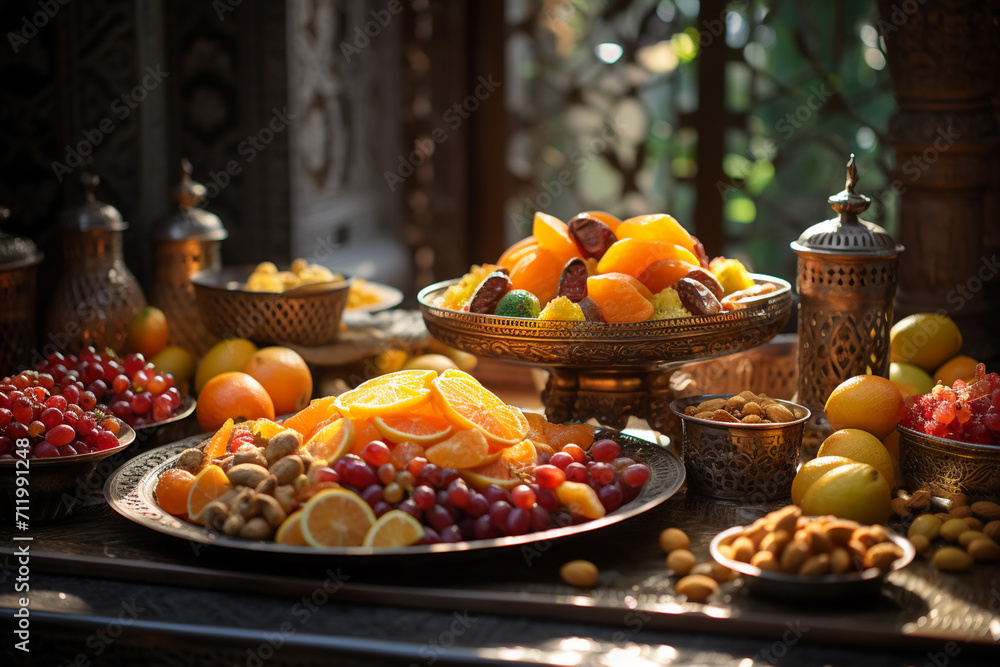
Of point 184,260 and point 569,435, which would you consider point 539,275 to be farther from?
point 184,260

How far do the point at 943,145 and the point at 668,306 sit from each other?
909 millimetres

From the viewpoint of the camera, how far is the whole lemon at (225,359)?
2.09 m

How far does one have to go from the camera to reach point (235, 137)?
9.30 feet

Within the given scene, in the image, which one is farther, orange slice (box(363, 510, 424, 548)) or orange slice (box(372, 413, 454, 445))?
orange slice (box(372, 413, 454, 445))

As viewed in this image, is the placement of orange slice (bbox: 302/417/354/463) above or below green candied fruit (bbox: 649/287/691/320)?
below

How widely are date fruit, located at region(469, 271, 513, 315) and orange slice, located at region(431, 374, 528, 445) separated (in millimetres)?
196

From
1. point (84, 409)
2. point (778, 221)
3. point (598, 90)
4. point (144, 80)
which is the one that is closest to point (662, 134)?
point (598, 90)

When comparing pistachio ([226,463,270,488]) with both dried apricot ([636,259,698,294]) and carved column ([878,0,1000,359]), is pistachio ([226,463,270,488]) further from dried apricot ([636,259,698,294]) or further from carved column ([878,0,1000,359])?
carved column ([878,0,1000,359])

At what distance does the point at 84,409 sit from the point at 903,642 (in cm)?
128

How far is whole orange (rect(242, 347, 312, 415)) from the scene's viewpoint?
78.4 inches

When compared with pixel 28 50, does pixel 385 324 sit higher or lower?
lower

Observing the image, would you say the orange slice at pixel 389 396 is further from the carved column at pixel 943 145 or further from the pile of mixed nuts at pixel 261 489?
the carved column at pixel 943 145

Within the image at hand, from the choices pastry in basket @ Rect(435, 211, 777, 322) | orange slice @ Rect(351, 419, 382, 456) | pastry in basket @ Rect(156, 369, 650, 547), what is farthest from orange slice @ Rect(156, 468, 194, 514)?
pastry in basket @ Rect(435, 211, 777, 322)

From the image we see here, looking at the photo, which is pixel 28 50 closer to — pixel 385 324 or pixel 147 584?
pixel 385 324
